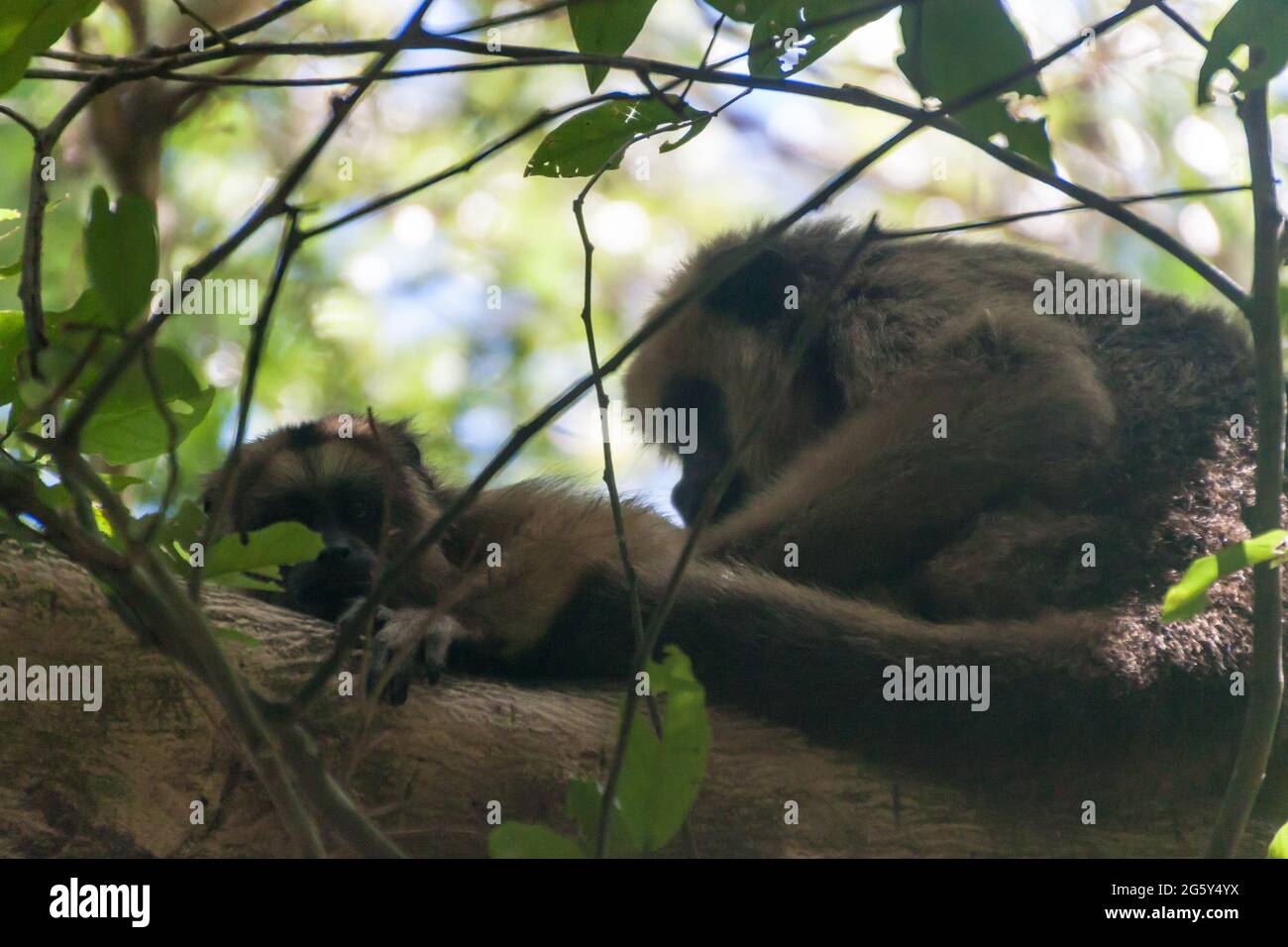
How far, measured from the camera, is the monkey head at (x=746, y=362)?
5.30 metres

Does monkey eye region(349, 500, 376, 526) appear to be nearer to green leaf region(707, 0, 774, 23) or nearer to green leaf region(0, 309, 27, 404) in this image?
green leaf region(0, 309, 27, 404)

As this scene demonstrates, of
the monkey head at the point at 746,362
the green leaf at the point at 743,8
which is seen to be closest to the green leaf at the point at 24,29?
the green leaf at the point at 743,8

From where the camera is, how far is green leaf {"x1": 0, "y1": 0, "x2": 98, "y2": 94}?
2281mm

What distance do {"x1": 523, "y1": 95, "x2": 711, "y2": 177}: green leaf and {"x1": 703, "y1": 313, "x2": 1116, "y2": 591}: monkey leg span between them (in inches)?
70.8

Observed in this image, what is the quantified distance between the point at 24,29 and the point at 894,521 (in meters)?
3.00

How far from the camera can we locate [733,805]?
323cm

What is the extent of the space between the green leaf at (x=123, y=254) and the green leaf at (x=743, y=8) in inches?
49.0

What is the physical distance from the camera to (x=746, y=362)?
560 cm

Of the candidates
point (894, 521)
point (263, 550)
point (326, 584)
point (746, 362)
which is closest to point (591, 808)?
point (263, 550)

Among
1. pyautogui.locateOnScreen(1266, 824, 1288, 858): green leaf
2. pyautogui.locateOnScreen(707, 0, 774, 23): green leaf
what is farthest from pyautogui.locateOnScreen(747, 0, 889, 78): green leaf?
pyautogui.locateOnScreen(1266, 824, 1288, 858): green leaf

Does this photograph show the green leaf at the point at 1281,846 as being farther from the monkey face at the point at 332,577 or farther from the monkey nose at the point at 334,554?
the monkey nose at the point at 334,554
